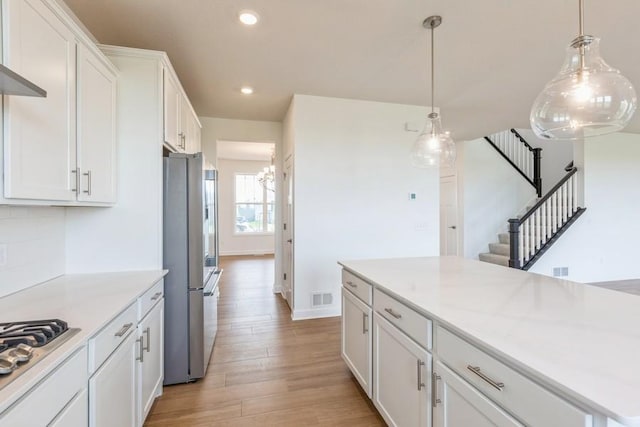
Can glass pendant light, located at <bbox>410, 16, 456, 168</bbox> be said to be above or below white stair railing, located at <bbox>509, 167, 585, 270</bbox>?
above

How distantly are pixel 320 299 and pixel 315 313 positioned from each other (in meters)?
0.18

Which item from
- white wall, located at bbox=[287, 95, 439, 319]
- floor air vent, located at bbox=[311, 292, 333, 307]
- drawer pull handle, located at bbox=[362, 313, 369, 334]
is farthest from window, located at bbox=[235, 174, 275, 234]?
drawer pull handle, located at bbox=[362, 313, 369, 334]

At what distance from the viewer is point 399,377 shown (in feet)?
5.30

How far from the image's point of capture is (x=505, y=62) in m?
3.02

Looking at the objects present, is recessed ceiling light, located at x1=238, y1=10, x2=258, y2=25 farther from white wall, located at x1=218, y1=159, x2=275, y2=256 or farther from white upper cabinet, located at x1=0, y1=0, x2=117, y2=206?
white wall, located at x1=218, y1=159, x2=275, y2=256

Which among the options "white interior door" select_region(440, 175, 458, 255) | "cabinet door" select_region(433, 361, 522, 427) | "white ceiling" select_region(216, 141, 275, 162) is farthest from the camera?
"white ceiling" select_region(216, 141, 275, 162)

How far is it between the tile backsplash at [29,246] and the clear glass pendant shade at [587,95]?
119 inches

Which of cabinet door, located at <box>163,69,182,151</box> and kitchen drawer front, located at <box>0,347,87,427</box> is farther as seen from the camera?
cabinet door, located at <box>163,69,182,151</box>

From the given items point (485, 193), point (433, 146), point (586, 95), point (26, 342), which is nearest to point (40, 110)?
point (26, 342)

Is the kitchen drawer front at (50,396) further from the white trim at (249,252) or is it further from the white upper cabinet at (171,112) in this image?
the white trim at (249,252)

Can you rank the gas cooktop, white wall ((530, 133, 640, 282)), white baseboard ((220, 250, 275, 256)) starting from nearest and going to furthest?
1. the gas cooktop
2. white wall ((530, 133, 640, 282))
3. white baseboard ((220, 250, 275, 256))

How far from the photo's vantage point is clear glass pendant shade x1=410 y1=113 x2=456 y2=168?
8.24 feet

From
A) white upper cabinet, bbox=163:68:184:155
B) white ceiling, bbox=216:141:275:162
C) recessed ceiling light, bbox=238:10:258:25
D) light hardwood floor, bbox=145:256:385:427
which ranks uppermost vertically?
white ceiling, bbox=216:141:275:162

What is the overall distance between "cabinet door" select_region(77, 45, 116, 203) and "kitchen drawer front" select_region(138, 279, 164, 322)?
66 centimetres
